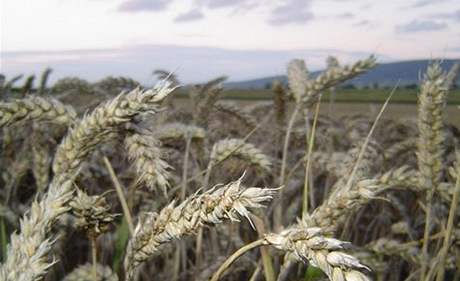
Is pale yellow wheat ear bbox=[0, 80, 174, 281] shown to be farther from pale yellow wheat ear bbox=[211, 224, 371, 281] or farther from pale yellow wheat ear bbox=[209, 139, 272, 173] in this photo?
pale yellow wheat ear bbox=[209, 139, 272, 173]

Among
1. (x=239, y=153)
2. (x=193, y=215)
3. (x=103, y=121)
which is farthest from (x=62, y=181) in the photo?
(x=239, y=153)

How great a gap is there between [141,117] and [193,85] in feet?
6.76

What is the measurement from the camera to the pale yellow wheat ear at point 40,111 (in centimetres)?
147

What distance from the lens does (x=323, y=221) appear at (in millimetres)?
1231

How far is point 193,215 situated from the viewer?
923mm

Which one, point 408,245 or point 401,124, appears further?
point 401,124

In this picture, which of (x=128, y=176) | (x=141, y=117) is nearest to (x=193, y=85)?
(x=128, y=176)

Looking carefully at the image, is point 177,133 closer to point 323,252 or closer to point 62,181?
point 62,181

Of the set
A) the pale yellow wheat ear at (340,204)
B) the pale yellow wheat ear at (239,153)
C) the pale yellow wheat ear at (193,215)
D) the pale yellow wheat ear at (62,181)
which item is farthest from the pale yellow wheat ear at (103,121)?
the pale yellow wheat ear at (239,153)

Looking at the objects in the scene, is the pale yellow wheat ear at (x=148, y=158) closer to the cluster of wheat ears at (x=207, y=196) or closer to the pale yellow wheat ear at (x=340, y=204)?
the cluster of wheat ears at (x=207, y=196)

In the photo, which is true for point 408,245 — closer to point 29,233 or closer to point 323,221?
point 323,221

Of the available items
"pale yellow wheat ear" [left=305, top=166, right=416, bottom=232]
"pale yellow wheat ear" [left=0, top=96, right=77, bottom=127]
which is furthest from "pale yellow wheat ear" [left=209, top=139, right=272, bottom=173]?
"pale yellow wheat ear" [left=305, top=166, right=416, bottom=232]

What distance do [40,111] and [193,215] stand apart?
2.46 feet

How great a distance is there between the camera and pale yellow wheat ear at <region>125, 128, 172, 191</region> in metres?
1.30
